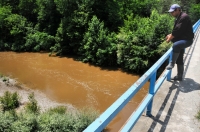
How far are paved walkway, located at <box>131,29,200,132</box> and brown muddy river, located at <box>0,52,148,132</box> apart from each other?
5940mm

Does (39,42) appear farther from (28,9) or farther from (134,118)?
(134,118)

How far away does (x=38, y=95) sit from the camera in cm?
1366

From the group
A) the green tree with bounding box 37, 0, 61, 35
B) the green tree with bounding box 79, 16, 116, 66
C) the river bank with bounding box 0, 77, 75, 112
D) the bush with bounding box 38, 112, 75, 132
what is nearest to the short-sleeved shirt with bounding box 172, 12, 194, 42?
the bush with bounding box 38, 112, 75, 132

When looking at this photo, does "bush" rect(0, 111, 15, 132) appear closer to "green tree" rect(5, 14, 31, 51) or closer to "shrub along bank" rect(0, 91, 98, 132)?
"shrub along bank" rect(0, 91, 98, 132)

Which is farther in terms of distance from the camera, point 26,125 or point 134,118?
point 26,125

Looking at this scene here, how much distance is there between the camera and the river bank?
12477 mm

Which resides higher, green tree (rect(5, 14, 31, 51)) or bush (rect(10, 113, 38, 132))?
green tree (rect(5, 14, 31, 51))

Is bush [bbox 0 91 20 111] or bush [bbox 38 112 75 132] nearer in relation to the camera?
bush [bbox 38 112 75 132]

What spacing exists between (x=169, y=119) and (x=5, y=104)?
10.6m

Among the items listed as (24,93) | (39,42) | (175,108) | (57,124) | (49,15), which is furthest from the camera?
(49,15)

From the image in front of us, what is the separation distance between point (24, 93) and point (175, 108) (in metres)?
11.4

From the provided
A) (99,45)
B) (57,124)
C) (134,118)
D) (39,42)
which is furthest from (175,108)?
(39,42)

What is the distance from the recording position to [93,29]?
17.5 m

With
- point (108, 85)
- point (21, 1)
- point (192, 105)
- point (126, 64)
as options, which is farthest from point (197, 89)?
point (21, 1)
